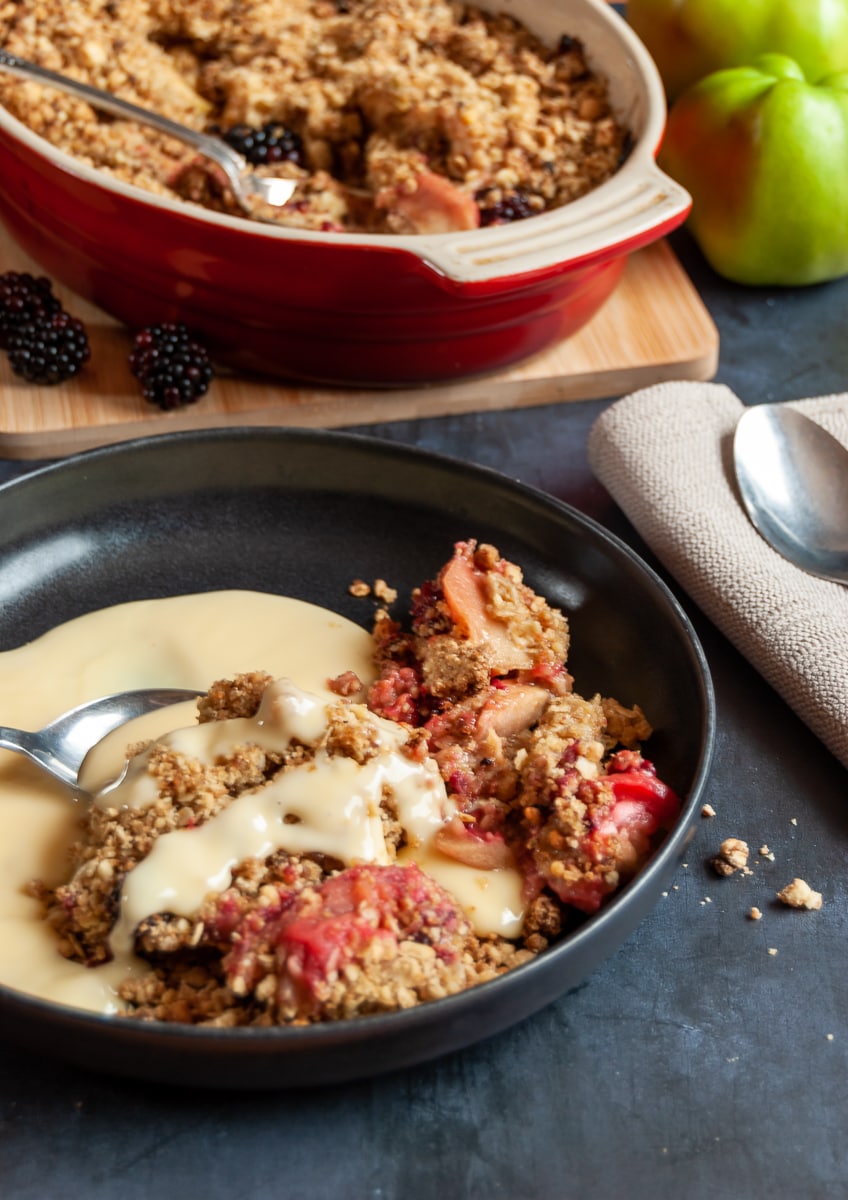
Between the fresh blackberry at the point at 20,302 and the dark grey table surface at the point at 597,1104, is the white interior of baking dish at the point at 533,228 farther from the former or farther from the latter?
the dark grey table surface at the point at 597,1104

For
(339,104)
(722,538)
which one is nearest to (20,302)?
(339,104)

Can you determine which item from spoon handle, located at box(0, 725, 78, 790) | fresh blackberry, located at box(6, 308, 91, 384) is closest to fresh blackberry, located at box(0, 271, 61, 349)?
fresh blackberry, located at box(6, 308, 91, 384)

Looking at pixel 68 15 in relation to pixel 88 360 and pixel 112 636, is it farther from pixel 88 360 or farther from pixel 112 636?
pixel 112 636

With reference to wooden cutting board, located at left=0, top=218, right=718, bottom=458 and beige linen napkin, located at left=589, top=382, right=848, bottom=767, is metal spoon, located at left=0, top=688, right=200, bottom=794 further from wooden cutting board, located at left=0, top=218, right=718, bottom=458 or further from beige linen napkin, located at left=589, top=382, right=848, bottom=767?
beige linen napkin, located at left=589, top=382, right=848, bottom=767

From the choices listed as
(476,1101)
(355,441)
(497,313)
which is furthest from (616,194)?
(476,1101)

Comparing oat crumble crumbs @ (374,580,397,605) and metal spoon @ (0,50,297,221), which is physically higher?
metal spoon @ (0,50,297,221)

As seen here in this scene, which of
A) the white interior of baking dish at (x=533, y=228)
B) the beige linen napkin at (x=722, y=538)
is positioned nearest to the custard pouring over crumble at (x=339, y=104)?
the white interior of baking dish at (x=533, y=228)
